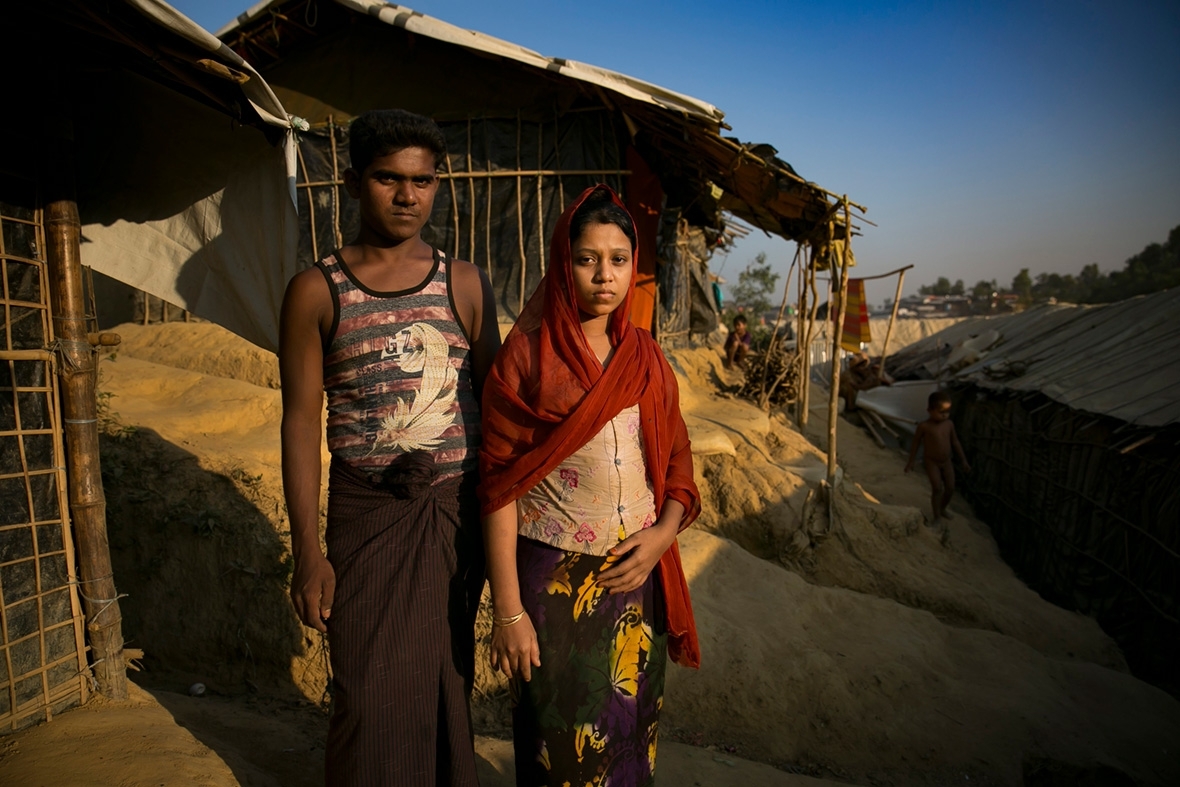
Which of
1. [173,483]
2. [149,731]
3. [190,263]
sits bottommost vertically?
[149,731]

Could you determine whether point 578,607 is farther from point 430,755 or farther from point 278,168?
point 278,168

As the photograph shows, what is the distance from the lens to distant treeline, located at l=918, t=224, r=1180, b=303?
23266mm

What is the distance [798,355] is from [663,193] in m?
2.88

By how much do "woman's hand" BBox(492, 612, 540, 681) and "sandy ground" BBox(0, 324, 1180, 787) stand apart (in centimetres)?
107

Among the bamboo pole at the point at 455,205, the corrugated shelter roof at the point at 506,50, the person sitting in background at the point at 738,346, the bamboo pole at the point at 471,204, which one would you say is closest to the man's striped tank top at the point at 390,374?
the corrugated shelter roof at the point at 506,50

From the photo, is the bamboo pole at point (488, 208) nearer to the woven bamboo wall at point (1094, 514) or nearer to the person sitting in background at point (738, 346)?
the person sitting in background at point (738, 346)

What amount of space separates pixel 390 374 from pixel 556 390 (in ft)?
1.41

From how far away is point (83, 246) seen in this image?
2.30m

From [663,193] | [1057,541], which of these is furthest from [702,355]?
[1057,541]

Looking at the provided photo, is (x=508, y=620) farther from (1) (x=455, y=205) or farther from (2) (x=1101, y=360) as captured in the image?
(2) (x=1101, y=360)

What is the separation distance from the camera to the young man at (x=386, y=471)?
1.58 metres

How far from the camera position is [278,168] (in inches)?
89.9

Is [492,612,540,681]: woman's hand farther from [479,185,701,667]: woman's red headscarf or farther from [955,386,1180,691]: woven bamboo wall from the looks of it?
[955,386,1180,691]: woven bamboo wall

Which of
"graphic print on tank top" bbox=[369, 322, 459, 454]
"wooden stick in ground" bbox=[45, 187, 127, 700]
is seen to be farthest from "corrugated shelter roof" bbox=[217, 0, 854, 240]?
"graphic print on tank top" bbox=[369, 322, 459, 454]
